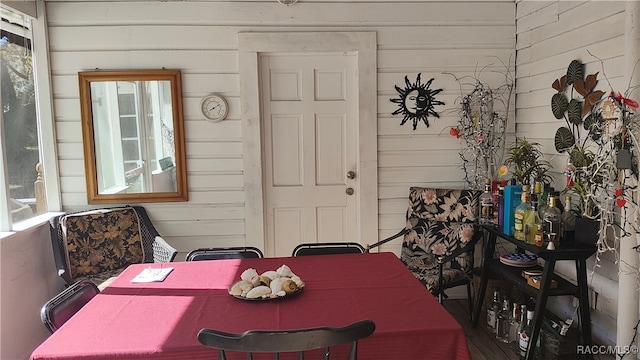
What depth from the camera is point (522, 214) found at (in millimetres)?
3045

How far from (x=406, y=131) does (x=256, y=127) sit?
47.6 inches

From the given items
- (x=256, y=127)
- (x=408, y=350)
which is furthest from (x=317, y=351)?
(x=256, y=127)

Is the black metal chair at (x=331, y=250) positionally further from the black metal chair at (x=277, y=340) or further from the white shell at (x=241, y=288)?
the black metal chair at (x=277, y=340)

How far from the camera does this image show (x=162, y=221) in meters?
3.85

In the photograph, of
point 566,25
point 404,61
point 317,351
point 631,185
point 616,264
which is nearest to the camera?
point 317,351

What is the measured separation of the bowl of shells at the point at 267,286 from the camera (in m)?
2.00

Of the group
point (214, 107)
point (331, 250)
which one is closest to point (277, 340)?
point (331, 250)

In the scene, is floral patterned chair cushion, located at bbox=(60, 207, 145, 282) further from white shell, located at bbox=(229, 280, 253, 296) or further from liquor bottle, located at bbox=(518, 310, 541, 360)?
liquor bottle, located at bbox=(518, 310, 541, 360)

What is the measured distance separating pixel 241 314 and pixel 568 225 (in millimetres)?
2114

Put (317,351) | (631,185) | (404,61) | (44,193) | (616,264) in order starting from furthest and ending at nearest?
1. (404,61)
2. (44,193)
3. (616,264)
4. (631,185)
5. (317,351)

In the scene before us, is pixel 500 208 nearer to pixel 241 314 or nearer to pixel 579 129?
pixel 579 129

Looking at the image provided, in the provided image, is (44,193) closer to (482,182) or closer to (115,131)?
(115,131)

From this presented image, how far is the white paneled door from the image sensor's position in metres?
3.87

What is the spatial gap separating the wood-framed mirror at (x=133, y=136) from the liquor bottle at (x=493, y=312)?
2.44 meters
